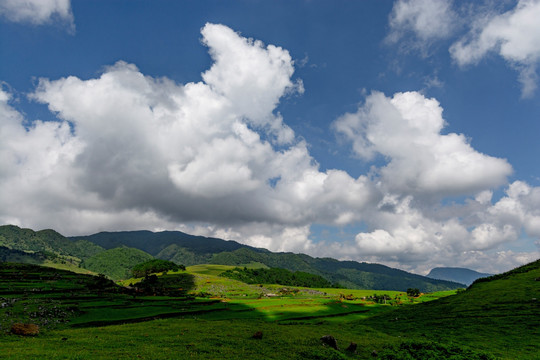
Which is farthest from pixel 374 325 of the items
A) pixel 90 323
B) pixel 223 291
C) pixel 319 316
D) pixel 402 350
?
pixel 223 291

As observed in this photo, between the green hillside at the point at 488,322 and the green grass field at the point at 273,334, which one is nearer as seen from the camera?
the green grass field at the point at 273,334

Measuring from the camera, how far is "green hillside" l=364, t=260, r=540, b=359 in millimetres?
48062

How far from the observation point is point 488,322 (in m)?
62.4

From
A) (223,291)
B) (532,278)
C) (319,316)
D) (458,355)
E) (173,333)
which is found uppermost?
(532,278)

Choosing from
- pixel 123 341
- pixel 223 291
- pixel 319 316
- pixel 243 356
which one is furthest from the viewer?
pixel 223 291

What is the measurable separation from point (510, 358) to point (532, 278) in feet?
266

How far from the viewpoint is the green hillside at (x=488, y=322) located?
4806cm

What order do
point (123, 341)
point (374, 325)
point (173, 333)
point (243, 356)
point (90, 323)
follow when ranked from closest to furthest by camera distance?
point (243, 356), point (123, 341), point (173, 333), point (90, 323), point (374, 325)

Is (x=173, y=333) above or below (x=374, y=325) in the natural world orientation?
above

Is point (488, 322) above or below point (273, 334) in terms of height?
above

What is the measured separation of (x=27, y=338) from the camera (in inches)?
1353

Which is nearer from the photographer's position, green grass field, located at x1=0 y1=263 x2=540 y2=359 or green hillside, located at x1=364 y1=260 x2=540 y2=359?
green grass field, located at x1=0 y1=263 x2=540 y2=359

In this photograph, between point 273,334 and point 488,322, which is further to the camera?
point 488,322

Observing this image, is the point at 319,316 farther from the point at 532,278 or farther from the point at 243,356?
the point at 532,278
